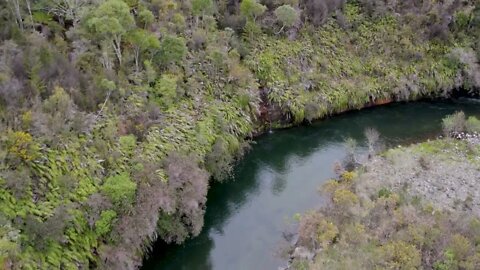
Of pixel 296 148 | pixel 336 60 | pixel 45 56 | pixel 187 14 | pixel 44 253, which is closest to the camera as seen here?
pixel 44 253

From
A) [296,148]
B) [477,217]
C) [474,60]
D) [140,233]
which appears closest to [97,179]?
[140,233]

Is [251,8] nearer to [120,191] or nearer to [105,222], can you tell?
[120,191]

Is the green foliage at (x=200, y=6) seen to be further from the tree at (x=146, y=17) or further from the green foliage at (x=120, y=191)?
the green foliage at (x=120, y=191)

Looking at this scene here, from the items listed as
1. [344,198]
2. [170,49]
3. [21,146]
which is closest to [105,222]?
[21,146]

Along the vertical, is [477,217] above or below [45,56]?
below

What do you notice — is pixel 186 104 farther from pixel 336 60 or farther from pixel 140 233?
pixel 336 60

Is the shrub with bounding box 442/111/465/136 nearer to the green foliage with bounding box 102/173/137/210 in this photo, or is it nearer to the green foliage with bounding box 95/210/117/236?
the green foliage with bounding box 102/173/137/210

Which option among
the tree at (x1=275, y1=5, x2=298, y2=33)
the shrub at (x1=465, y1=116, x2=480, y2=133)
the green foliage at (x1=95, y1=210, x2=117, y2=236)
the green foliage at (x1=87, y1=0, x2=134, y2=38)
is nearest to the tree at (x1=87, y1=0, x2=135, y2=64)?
the green foliage at (x1=87, y1=0, x2=134, y2=38)
